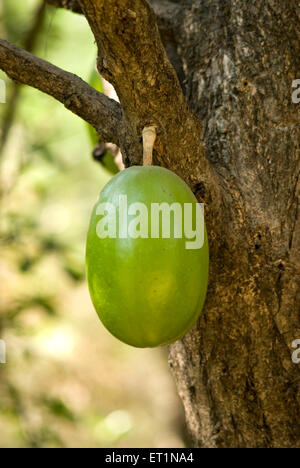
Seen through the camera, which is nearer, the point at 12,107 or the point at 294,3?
the point at 294,3

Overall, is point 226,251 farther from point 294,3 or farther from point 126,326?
point 294,3

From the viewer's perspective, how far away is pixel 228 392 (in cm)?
109

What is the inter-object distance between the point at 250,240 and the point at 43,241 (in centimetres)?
114

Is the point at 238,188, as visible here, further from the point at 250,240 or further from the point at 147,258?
the point at 147,258

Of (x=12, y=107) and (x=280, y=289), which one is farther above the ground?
(x=12, y=107)

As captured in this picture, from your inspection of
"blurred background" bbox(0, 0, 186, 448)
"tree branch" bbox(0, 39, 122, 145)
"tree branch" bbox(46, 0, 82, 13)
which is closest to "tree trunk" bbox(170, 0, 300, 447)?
"tree branch" bbox(0, 39, 122, 145)

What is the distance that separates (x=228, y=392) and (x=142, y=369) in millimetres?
3027

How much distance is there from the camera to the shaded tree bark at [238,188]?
97 centimetres

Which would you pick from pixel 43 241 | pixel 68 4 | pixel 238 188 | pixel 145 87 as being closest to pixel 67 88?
pixel 145 87

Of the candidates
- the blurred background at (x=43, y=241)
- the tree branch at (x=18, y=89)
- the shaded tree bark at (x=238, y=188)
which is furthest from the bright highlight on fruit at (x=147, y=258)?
the tree branch at (x=18, y=89)

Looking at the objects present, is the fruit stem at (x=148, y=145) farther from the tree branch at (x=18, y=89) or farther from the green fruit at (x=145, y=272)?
the tree branch at (x=18, y=89)

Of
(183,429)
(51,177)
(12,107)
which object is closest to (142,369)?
(183,429)

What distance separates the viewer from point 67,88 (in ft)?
3.33

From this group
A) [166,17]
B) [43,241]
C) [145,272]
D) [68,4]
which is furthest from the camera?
[43,241]
